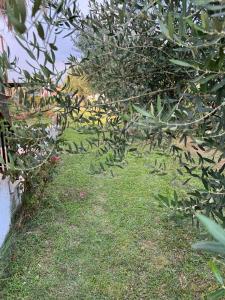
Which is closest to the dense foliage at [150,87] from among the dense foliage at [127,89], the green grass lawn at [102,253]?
the dense foliage at [127,89]

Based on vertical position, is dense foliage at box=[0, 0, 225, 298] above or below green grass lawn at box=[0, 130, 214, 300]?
above

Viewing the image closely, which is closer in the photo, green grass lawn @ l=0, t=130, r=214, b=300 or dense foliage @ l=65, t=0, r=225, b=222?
dense foliage @ l=65, t=0, r=225, b=222

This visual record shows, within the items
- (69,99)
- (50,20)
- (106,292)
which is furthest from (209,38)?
(106,292)

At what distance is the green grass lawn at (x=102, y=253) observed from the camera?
9.33ft

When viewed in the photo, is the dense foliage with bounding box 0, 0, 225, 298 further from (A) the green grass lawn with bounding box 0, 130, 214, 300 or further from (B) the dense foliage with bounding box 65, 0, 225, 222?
(A) the green grass lawn with bounding box 0, 130, 214, 300

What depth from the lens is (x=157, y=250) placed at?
3.45 meters

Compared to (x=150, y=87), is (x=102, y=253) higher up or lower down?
lower down

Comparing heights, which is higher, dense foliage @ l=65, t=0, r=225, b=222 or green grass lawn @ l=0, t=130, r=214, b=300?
dense foliage @ l=65, t=0, r=225, b=222

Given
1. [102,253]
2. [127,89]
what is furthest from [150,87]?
[102,253]

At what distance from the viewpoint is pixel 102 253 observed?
3.36 metres

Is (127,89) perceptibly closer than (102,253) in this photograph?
Yes

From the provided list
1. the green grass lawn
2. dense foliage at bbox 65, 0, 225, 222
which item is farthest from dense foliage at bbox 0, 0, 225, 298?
the green grass lawn

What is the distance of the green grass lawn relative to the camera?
2.84 m

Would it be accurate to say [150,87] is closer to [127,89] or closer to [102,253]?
[127,89]
